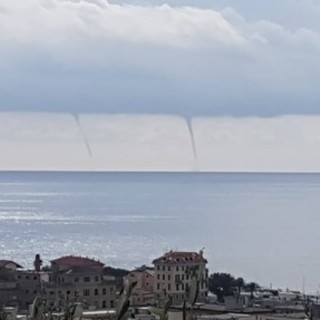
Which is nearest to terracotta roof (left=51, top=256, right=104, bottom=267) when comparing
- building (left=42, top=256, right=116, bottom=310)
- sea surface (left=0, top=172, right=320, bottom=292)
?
building (left=42, top=256, right=116, bottom=310)

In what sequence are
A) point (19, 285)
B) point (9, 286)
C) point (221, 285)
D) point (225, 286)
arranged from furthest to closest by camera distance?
1. point (225, 286)
2. point (221, 285)
3. point (19, 285)
4. point (9, 286)

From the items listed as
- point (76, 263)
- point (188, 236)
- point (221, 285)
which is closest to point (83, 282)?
point (76, 263)

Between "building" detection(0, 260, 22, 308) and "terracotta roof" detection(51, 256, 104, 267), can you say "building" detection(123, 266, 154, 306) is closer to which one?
"terracotta roof" detection(51, 256, 104, 267)

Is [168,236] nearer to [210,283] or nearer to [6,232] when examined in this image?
[6,232]

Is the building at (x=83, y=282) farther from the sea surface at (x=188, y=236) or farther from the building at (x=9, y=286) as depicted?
the sea surface at (x=188, y=236)

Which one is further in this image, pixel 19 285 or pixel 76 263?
pixel 76 263

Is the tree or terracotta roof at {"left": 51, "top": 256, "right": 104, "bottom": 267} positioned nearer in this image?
terracotta roof at {"left": 51, "top": 256, "right": 104, "bottom": 267}

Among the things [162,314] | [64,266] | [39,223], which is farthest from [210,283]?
[39,223]

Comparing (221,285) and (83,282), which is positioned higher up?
(221,285)

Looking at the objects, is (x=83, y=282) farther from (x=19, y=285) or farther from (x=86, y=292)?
(x=19, y=285)
